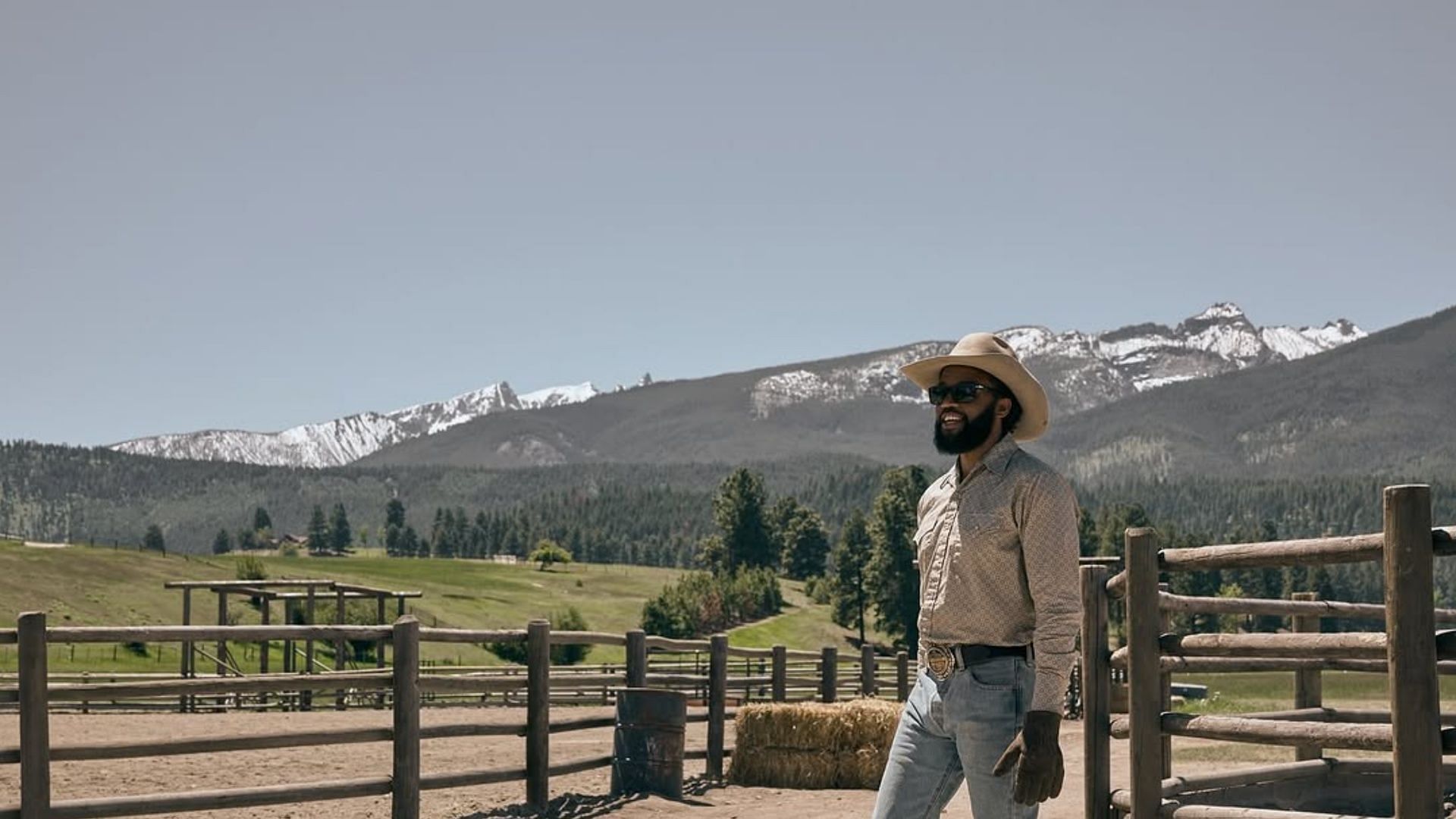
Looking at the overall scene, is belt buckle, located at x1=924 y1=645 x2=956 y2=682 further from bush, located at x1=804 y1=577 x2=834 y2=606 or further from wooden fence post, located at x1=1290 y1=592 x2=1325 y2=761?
bush, located at x1=804 y1=577 x2=834 y2=606

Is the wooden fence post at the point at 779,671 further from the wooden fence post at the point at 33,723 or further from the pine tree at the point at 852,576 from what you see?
the pine tree at the point at 852,576

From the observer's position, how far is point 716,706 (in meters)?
16.9

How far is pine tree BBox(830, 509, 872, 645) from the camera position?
102250 millimetres

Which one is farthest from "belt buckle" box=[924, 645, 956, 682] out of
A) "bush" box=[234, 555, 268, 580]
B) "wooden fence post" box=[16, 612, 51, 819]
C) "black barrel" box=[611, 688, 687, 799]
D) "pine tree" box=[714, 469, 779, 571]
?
"pine tree" box=[714, 469, 779, 571]

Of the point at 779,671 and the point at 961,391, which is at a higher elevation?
the point at 961,391

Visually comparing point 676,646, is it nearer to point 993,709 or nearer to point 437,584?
point 993,709

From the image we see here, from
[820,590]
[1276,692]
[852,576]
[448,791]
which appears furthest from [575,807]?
[820,590]

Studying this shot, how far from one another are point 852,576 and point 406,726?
93926mm

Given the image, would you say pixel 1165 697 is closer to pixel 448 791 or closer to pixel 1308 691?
pixel 1308 691

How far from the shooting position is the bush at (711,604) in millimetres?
96938

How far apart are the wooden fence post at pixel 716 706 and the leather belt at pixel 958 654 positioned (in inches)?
429

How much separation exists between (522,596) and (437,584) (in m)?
12.5

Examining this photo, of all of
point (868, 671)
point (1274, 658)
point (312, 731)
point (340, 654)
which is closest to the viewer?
point (1274, 658)

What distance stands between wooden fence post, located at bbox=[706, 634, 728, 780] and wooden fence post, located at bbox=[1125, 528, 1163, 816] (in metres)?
9.65
